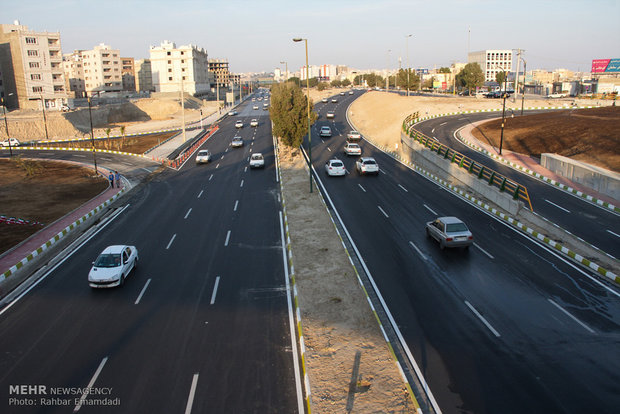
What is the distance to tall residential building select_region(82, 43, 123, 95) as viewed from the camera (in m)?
152

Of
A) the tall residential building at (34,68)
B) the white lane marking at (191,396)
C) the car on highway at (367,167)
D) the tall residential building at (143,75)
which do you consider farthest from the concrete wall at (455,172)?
the tall residential building at (143,75)

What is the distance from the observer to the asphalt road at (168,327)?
11.1 metres

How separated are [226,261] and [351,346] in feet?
29.4

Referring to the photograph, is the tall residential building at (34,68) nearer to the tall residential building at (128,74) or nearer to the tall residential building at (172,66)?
the tall residential building at (172,66)

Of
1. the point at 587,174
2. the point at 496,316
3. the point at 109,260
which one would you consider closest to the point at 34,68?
the point at 109,260

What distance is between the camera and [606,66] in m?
104

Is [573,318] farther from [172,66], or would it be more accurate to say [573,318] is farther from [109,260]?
[172,66]

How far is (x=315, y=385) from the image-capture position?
11156 millimetres

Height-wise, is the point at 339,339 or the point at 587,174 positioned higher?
the point at 587,174

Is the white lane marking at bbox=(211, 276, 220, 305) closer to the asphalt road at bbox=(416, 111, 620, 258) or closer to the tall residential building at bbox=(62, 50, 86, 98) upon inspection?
the asphalt road at bbox=(416, 111, 620, 258)

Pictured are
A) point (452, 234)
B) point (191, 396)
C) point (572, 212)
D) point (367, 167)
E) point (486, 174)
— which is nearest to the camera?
point (191, 396)

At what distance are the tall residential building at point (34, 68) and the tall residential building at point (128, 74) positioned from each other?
240 feet

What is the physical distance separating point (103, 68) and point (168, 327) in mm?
162604

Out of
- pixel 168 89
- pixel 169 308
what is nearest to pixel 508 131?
pixel 169 308
